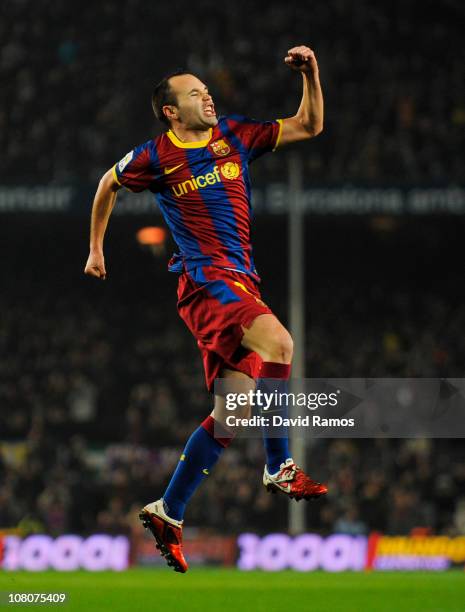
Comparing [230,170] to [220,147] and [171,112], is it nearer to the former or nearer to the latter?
[220,147]

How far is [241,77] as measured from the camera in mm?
23812

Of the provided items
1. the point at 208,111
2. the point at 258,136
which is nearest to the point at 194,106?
the point at 208,111

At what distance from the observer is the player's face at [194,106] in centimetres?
702

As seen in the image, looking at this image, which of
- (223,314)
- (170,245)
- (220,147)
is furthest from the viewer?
(170,245)

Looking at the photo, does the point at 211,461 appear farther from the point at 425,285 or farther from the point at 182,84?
the point at 425,285

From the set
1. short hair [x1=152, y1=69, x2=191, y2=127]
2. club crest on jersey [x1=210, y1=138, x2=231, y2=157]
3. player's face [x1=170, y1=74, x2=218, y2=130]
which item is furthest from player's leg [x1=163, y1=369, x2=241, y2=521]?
short hair [x1=152, y1=69, x2=191, y2=127]

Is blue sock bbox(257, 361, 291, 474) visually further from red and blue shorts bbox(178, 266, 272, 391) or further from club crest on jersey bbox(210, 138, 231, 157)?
club crest on jersey bbox(210, 138, 231, 157)

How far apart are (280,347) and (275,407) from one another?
1.19 ft

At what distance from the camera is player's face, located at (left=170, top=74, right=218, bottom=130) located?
277 inches

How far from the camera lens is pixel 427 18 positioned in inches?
1040

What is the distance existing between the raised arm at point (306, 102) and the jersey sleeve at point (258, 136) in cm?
4

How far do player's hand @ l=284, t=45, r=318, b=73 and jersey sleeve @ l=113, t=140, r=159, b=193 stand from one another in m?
0.97

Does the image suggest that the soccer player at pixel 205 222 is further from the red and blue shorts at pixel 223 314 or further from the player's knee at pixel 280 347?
the player's knee at pixel 280 347

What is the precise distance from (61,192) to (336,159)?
4967 millimetres
